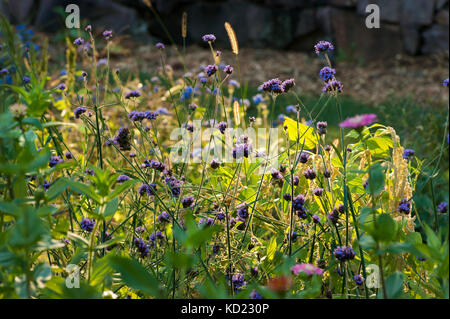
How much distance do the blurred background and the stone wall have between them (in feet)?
0.04

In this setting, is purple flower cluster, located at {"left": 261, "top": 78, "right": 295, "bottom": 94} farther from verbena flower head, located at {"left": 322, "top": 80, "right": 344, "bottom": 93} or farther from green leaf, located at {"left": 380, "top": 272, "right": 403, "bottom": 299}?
green leaf, located at {"left": 380, "top": 272, "right": 403, "bottom": 299}

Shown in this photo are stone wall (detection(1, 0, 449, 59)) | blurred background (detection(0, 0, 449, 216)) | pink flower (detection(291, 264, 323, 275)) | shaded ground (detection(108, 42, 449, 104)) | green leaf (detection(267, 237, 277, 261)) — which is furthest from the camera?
stone wall (detection(1, 0, 449, 59))

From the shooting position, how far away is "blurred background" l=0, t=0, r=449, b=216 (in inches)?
241

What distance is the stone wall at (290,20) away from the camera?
21.3 feet

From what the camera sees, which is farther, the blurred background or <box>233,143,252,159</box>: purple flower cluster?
the blurred background

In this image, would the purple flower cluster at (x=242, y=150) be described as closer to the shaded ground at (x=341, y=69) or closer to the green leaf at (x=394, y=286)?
the green leaf at (x=394, y=286)

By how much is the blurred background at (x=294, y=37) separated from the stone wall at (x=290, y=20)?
12 millimetres

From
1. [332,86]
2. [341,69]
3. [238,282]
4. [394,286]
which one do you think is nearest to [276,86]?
[332,86]

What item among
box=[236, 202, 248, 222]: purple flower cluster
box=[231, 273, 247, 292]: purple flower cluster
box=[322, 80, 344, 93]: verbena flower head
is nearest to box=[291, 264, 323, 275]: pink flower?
box=[231, 273, 247, 292]: purple flower cluster

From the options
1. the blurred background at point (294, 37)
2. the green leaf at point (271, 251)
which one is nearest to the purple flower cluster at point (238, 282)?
the green leaf at point (271, 251)

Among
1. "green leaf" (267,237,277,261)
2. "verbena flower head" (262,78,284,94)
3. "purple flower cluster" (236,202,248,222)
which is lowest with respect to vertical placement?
"green leaf" (267,237,277,261)

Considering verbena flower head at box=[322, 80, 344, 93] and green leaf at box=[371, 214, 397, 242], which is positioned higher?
verbena flower head at box=[322, 80, 344, 93]
